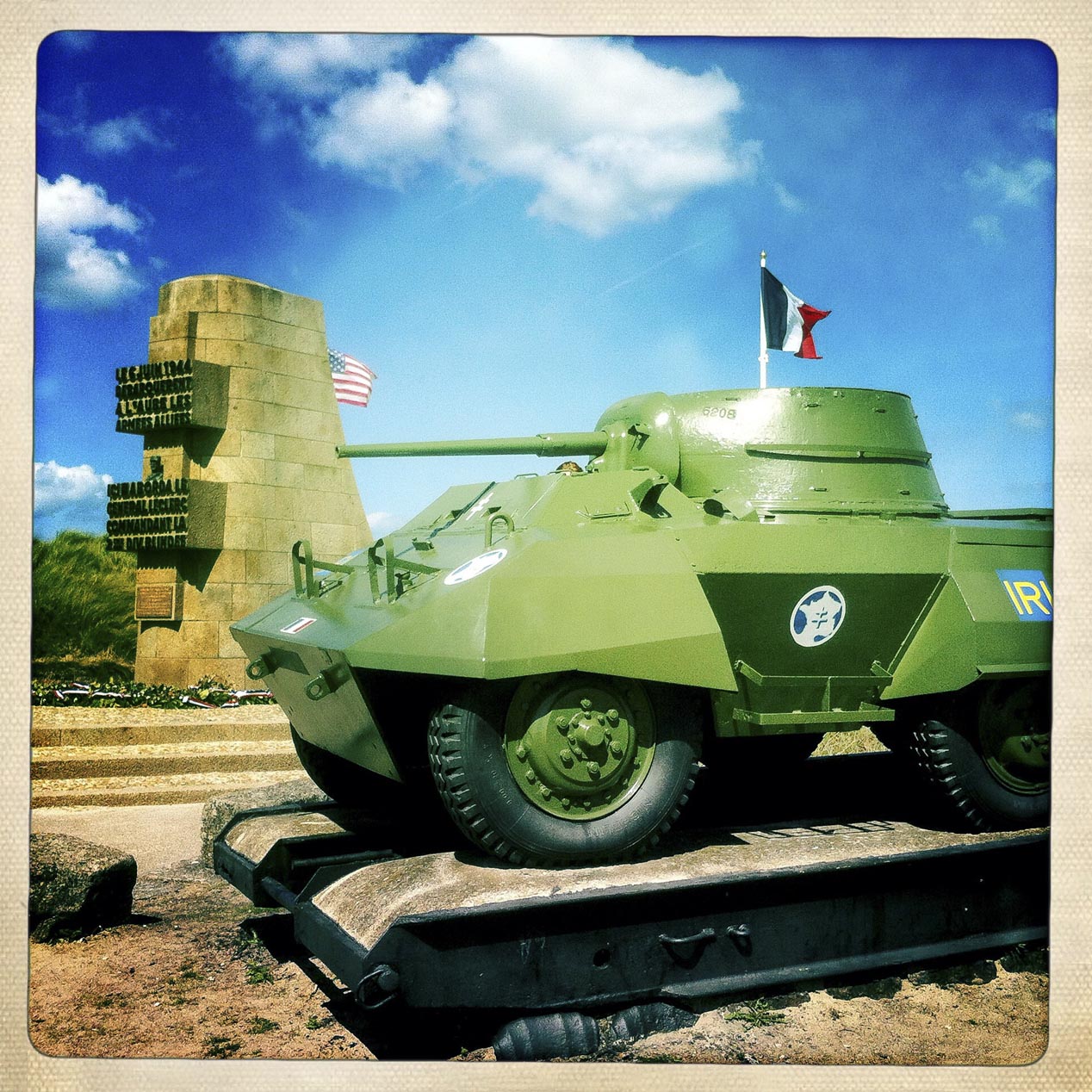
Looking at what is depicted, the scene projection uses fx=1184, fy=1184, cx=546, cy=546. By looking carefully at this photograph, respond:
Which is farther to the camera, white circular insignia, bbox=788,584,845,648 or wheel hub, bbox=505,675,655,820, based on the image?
white circular insignia, bbox=788,584,845,648

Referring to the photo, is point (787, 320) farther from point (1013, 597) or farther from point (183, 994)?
point (183, 994)

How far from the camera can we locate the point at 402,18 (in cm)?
467

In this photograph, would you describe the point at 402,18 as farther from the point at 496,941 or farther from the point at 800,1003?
the point at 800,1003

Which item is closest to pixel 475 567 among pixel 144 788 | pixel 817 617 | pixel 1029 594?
pixel 817 617

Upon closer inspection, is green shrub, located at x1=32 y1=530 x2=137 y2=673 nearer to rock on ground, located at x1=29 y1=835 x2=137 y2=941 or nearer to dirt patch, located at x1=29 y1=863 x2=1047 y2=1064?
rock on ground, located at x1=29 y1=835 x2=137 y2=941

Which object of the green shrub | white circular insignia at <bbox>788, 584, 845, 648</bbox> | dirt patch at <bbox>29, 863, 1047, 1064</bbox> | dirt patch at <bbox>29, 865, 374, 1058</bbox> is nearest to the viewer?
dirt patch at <bbox>29, 863, 1047, 1064</bbox>

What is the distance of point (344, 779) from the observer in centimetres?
633

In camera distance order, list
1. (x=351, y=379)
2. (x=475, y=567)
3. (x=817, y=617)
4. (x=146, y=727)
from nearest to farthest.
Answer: (x=475, y=567)
(x=817, y=617)
(x=351, y=379)
(x=146, y=727)

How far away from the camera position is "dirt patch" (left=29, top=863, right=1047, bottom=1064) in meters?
Result: 4.55

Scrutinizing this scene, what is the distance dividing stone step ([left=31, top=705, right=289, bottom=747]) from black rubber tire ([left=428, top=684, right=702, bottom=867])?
495 cm

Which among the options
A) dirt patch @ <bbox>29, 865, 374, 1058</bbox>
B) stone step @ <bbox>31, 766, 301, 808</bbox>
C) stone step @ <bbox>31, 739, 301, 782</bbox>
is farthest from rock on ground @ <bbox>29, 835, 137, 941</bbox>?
stone step @ <bbox>31, 739, 301, 782</bbox>

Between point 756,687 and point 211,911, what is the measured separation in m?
3.27

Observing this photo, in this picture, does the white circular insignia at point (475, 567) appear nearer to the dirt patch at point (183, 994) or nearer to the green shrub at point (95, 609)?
the dirt patch at point (183, 994)

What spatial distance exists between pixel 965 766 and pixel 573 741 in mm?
2046
